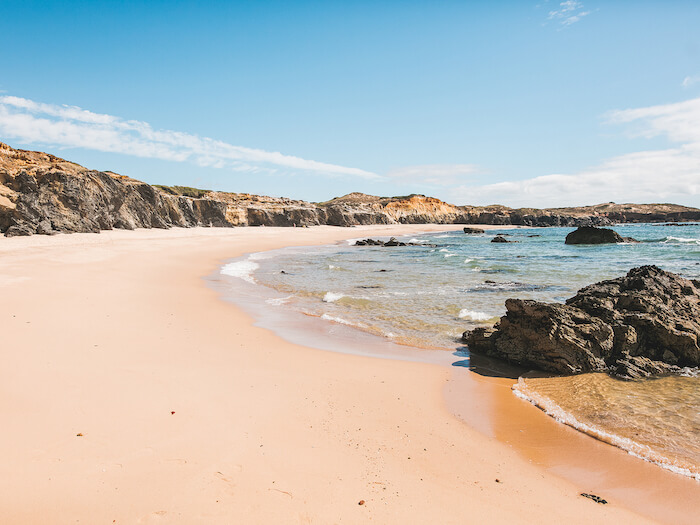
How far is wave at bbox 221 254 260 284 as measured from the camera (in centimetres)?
1699

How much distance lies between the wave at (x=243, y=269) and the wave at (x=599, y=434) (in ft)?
39.5

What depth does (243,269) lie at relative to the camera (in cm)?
1959

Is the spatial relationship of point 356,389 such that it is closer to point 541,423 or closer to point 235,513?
point 541,423

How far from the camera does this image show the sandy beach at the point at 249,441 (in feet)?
9.80

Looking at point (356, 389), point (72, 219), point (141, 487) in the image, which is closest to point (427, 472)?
point (356, 389)

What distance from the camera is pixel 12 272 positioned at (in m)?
12.7

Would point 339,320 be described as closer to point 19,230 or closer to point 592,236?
point 19,230

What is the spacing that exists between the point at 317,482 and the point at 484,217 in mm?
115825

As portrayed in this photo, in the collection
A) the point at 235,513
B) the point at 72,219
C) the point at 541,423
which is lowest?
the point at 541,423

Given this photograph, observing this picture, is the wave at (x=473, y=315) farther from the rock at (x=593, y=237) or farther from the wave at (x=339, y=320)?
the rock at (x=593, y=237)

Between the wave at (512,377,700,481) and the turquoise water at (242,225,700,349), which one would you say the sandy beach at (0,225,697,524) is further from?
the turquoise water at (242,225,700,349)

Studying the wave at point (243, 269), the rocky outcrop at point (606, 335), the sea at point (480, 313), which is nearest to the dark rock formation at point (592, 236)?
the sea at point (480, 313)

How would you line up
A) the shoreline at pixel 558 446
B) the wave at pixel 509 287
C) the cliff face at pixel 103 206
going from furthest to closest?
the cliff face at pixel 103 206
the wave at pixel 509 287
the shoreline at pixel 558 446

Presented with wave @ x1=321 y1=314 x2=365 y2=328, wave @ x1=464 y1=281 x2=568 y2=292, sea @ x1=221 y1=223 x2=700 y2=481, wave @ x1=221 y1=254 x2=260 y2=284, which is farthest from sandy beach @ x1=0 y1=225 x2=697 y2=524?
wave @ x1=221 y1=254 x2=260 y2=284
